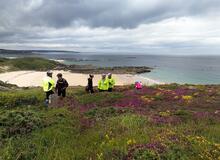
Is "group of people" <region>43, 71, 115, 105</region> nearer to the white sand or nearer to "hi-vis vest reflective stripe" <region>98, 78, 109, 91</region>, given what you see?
"hi-vis vest reflective stripe" <region>98, 78, 109, 91</region>

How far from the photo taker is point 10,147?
8.67 meters

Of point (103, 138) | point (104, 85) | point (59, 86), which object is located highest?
point (103, 138)

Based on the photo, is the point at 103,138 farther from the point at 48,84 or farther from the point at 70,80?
the point at 70,80

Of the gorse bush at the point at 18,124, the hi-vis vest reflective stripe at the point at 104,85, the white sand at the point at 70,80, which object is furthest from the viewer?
the white sand at the point at 70,80

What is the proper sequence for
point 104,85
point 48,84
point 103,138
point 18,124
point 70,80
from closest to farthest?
point 103,138
point 18,124
point 48,84
point 104,85
point 70,80

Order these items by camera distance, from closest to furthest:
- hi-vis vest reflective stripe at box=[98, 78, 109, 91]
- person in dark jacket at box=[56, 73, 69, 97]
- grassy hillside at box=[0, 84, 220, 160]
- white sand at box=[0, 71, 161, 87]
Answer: grassy hillside at box=[0, 84, 220, 160]
person in dark jacket at box=[56, 73, 69, 97]
hi-vis vest reflective stripe at box=[98, 78, 109, 91]
white sand at box=[0, 71, 161, 87]

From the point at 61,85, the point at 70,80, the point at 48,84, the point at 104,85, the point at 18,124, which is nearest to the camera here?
the point at 18,124

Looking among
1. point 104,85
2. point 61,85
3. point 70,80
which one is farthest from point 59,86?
point 70,80

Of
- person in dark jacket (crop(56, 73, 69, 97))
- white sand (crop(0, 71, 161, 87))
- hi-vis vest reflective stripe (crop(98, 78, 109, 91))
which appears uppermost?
person in dark jacket (crop(56, 73, 69, 97))

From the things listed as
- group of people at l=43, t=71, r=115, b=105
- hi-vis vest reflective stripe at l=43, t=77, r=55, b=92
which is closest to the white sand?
group of people at l=43, t=71, r=115, b=105

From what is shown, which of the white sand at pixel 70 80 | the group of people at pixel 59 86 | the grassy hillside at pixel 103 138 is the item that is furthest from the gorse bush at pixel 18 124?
the white sand at pixel 70 80

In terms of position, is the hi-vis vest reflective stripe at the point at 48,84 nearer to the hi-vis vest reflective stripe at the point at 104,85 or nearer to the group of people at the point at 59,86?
the group of people at the point at 59,86

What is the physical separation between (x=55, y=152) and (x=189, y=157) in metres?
3.54

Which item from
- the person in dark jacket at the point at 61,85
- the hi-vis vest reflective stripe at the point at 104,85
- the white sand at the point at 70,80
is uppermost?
the person in dark jacket at the point at 61,85
